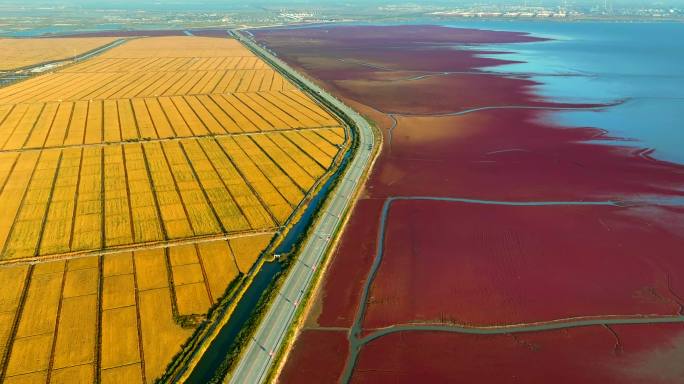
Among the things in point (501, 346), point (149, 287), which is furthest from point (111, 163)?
point (501, 346)

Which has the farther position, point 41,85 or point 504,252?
point 41,85

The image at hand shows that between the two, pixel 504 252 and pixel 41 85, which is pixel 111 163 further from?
pixel 41 85

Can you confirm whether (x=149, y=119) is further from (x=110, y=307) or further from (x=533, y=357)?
(x=533, y=357)

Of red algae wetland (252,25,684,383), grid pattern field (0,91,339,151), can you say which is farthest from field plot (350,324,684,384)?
grid pattern field (0,91,339,151)

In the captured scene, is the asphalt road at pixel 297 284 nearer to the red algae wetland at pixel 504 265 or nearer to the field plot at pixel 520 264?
the red algae wetland at pixel 504 265

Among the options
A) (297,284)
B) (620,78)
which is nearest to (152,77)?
(297,284)

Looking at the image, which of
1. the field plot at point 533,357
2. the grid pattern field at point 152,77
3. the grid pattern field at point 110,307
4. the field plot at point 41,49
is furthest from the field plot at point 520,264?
the field plot at point 41,49

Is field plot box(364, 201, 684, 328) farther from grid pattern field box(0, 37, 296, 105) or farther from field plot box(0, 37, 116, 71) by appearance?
field plot box(0, 37, 116, 71)
